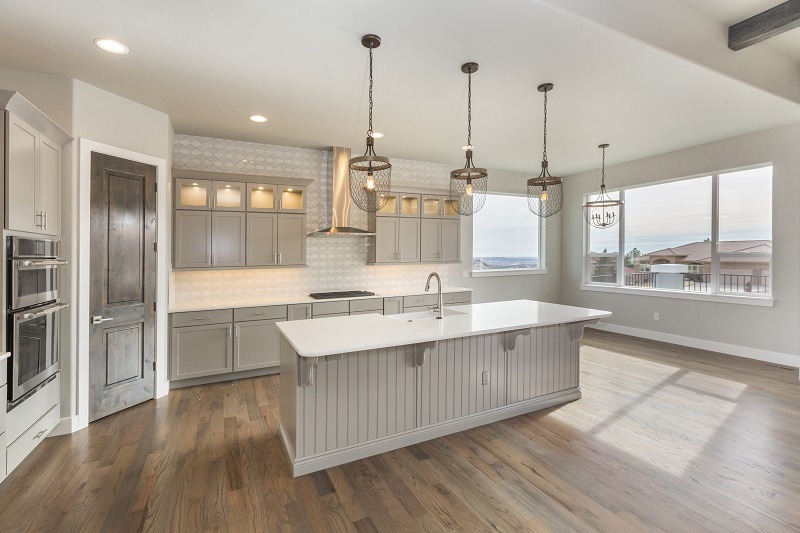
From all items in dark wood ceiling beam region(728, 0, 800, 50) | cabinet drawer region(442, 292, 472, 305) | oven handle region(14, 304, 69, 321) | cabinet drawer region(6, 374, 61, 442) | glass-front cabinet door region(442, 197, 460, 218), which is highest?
dark wood ceiling beam region(728, 0, 800, 50)

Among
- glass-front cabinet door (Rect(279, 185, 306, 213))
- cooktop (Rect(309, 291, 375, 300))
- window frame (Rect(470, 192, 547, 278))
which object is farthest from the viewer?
window frame (Rect(470, 192, 547, 278))

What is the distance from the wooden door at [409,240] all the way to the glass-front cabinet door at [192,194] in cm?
249

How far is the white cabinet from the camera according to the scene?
2.39m

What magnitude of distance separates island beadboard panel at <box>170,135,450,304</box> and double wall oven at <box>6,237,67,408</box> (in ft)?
4.56

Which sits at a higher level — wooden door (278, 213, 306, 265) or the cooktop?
wooden door (278, 213, 306, 265)

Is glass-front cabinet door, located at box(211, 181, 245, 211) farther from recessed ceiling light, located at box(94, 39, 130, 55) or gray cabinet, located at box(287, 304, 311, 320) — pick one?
recessed ceiling light, located at box(94, 39, 130, 55)

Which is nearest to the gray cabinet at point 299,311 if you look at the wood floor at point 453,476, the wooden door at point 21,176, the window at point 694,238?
the wood floor at point 453,476

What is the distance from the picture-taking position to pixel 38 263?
2613mm

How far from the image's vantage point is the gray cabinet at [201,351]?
13.0 feet

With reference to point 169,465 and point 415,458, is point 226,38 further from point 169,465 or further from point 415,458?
point 415,458

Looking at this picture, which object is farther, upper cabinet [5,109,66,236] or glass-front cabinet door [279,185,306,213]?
glass-front cabinet door [279,185,306,213]

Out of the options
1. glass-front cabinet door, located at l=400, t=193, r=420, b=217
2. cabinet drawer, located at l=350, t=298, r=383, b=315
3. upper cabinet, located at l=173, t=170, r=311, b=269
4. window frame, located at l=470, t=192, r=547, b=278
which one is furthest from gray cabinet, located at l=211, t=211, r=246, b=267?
window frame, located at l=470, t=192, r=547, b=278

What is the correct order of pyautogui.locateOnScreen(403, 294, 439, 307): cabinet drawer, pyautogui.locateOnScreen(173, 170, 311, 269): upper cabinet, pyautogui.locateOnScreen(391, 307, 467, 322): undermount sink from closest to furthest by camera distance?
pyautogui.locateOnScreen(391, 307, 467, 322): undermount sink, pyautogui.locateOnScreen(173, 170, 311, 269): upper cabinet, pyautogui.locateOnScreen(403, 294, 439, 307): cabinet drawer

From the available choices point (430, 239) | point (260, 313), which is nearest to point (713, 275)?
point (430, 239)
